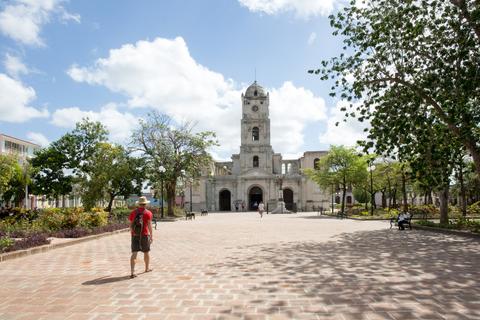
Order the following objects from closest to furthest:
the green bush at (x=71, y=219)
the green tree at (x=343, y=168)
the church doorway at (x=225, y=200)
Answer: the green bush at (x=71, y=219)
the green tree at (x=343, y=168)
the church doorway at (x=225, y=200)

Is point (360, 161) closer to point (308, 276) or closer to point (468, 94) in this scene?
point (468, 94)

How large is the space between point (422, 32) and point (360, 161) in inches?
1090

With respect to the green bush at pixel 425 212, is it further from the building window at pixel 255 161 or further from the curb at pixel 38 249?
the building window at pixel 255 161

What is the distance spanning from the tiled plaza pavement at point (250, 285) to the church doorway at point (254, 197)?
177ft

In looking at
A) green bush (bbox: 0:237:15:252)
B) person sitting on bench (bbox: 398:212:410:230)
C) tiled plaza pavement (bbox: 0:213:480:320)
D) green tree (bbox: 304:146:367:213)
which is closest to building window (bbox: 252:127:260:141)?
green tree (bbox: 304:146:367:213)

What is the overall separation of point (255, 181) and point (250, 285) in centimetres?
5713

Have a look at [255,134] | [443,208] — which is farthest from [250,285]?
[255,134]

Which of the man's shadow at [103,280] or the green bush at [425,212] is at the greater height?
the man's shadow at [103,280]

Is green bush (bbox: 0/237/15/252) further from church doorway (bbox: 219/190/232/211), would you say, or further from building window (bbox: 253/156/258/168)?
church doorway (bbox: 219/190/232/211)

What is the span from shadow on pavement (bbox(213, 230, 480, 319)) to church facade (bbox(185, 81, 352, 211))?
51.8 m

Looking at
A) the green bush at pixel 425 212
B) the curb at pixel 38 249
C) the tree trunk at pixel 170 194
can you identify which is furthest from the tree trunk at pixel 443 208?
the tree trunk at pixel 170 194

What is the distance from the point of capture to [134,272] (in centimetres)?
811

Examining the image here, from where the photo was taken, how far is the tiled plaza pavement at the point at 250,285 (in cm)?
525

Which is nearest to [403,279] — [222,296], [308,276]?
[308,276]
